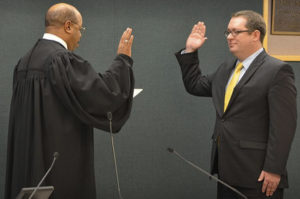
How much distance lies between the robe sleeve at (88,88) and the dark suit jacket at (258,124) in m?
0.62

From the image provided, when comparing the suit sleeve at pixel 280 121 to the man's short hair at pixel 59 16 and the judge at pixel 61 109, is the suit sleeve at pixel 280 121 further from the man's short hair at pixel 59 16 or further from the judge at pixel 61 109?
the man's short hair at pixel 59 16

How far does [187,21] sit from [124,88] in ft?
4.82

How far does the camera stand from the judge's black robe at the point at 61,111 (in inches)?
77.8

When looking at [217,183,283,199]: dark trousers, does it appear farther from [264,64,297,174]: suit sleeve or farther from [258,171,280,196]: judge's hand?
[264,64,297,174]: suit sleeve

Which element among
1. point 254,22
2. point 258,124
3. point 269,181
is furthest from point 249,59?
point 269,181

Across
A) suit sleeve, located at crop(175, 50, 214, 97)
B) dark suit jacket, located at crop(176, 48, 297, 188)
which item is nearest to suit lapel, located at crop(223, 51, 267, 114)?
dark suit jacket, located at crop(176, 48, 297, 188)

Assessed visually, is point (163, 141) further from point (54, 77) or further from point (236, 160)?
point (54, 77)

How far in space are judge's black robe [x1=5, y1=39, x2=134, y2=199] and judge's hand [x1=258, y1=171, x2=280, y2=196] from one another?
0.81 meters

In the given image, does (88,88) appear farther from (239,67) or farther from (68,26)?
(239,67)

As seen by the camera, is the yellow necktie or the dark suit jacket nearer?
the dark suit jacket

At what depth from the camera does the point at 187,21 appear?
3.36 metres

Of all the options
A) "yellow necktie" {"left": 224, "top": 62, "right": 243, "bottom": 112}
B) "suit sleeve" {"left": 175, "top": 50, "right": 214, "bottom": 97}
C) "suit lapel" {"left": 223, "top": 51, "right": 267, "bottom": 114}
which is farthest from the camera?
"suit sleeve" {"left": 175, "top": 50, "right": 214, "bottom": 97}

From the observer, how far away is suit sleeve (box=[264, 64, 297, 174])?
2066 millimetres

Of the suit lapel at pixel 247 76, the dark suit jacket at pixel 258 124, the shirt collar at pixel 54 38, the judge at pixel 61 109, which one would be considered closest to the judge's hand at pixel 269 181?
the dark suit jacket at pixel 258 124
